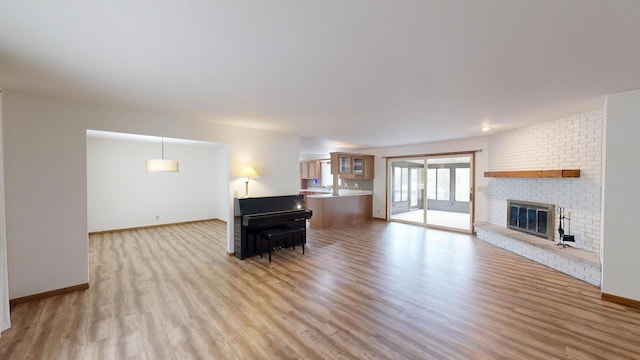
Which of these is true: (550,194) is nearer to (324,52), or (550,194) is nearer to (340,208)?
(340,208)

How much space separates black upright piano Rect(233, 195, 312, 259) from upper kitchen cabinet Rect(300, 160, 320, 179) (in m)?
6.43

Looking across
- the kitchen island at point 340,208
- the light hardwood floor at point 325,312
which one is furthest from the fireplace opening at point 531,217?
the kitchen island at point 340,208

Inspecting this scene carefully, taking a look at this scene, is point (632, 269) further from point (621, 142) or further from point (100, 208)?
point (100, 208)

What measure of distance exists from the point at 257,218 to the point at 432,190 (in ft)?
23.7

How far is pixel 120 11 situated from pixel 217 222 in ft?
22.9

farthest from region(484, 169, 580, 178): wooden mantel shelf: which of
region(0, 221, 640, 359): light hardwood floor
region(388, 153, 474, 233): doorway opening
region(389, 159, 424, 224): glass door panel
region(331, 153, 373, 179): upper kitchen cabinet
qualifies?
region(331, 153, 373, 179): upper kitchen cabinet

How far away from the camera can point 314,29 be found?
1654 mm

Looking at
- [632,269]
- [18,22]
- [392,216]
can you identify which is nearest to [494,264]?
[632,269]

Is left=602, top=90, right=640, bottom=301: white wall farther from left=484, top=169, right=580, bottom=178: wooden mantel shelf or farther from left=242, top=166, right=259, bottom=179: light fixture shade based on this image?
left=242, top=166, right=259, bottom=179: light fixture shade

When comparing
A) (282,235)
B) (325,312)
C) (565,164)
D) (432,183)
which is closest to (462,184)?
(432,183)

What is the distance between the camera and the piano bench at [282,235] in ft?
14.3

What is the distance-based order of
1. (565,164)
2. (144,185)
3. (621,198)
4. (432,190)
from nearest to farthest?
1. (621,198)
2. (565,164)
3. (144,185)
4. (432,190)

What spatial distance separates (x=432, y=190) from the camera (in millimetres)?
9336

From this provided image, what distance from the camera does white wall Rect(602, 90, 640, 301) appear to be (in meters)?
2.84
